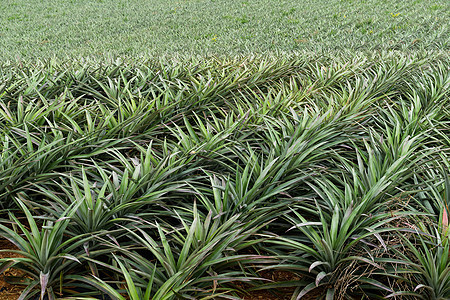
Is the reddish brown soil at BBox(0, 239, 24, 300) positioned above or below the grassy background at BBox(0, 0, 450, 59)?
above

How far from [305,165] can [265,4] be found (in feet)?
48.3

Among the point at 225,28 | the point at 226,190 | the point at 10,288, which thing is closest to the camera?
the point at 10,288

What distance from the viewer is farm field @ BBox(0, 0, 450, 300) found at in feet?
4.91

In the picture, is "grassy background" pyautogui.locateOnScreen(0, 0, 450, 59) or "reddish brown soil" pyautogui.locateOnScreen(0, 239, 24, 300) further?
"grassy background" pyautogui.locateOnScreen(0, 0, 450, 59)

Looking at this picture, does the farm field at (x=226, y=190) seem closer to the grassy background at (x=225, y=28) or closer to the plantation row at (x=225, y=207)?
the plantation row at (x=225, y=207)

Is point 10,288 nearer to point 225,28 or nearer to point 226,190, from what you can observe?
point 226,190

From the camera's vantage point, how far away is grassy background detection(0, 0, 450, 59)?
353 inches

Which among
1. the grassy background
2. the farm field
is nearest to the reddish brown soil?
the farm field

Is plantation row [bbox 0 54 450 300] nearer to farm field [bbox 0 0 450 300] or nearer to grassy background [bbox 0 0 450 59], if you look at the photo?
farm field [bbox 0 0 450 300]

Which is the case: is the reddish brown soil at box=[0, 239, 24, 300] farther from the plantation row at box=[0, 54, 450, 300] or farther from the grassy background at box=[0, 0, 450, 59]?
the grassy background at box=[0, 0, 450, 59]

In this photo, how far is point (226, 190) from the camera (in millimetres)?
1781

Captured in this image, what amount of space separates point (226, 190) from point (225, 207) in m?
0.09

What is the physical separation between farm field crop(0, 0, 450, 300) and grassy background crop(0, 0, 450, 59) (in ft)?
15.3

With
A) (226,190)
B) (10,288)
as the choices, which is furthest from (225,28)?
(10,288)
